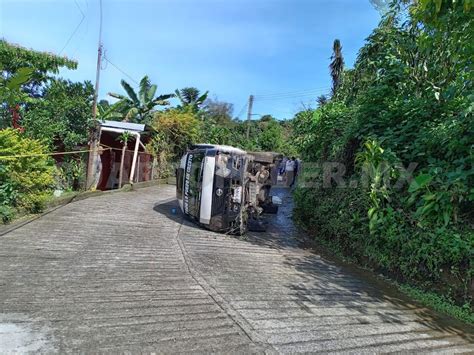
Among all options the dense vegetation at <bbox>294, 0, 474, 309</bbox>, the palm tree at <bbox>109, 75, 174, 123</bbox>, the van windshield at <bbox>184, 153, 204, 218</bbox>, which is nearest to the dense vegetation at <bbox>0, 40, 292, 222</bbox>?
the palm tree at <bbox>109, 75, 174, 123</bbox>

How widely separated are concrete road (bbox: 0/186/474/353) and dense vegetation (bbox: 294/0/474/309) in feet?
2.44

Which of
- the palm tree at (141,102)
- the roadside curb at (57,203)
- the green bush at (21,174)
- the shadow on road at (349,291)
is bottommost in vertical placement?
the shadow on road at (349,291)

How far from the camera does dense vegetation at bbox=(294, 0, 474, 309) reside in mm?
5086

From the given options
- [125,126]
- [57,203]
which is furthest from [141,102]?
[57,203]

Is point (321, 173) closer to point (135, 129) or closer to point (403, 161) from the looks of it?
point (403, 161)

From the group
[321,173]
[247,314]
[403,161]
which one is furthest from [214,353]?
[321,173]

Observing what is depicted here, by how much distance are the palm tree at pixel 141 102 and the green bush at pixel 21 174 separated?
15.6 m

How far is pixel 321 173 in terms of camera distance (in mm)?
9141

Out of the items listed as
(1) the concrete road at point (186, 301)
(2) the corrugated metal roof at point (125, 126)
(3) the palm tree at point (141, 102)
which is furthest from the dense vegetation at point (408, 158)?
(3) the palm tree at point (141, 102)

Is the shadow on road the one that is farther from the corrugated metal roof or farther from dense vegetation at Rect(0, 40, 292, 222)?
the corrugated metal roof

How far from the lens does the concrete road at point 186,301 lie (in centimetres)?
324

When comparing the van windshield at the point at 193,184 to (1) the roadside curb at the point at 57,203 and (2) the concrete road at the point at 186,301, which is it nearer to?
(2) the concrete road at the point at 186,301

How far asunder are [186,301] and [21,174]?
5282 millimetres

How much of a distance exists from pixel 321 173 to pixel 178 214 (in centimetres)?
405
